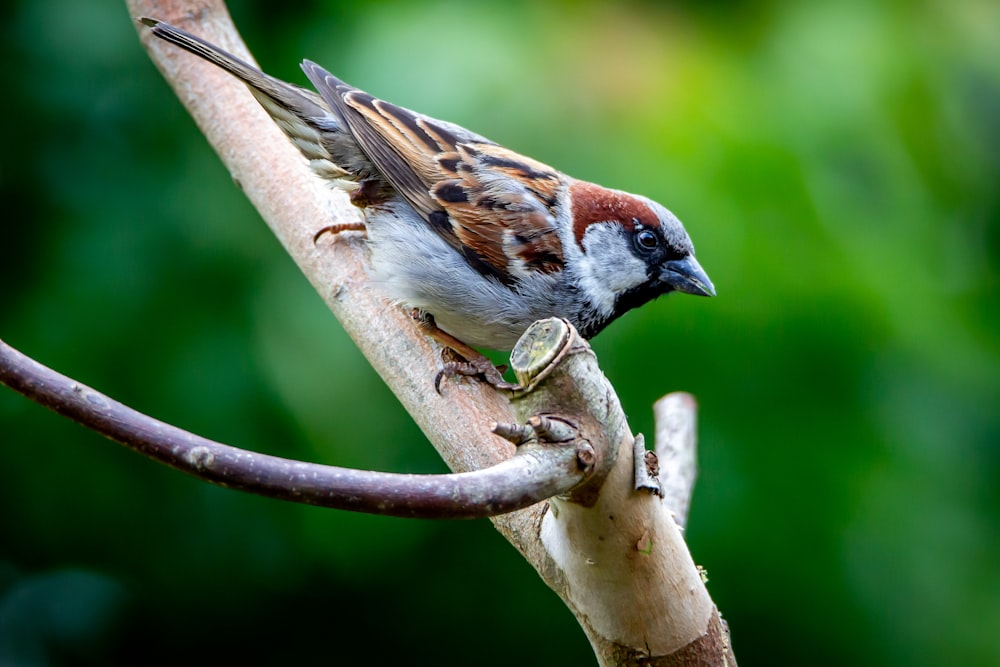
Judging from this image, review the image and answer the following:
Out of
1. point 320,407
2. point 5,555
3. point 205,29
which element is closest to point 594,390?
point 320,407

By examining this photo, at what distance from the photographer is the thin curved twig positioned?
96 centimetres

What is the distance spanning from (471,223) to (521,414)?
3.39 ft

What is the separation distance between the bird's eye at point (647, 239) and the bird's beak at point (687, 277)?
0.06 m

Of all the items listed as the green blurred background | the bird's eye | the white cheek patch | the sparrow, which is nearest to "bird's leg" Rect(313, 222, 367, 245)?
the sparrow

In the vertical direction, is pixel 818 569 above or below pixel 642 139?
below

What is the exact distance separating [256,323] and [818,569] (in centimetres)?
146

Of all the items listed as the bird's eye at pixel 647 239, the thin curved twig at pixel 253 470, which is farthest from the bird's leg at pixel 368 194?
the thin curved twig at pixel 253 470

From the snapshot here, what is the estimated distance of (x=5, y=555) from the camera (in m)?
2.40

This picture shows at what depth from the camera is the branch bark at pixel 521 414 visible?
1.24 m

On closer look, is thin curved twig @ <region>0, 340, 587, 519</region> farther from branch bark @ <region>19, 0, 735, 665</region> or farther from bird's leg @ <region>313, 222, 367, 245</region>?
bird's leg @ <region>313, 222, 367, 245</region>

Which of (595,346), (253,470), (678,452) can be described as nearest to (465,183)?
(595,346)

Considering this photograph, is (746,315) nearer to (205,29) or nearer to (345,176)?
(345,176)

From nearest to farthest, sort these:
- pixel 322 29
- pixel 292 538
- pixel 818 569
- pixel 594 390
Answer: pixel 594 390 → pixel 818 569 → pixel 292 538 → pixel 322 29

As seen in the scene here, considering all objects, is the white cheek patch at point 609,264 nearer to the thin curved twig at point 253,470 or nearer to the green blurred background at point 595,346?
the green blurred background at point 595,346
